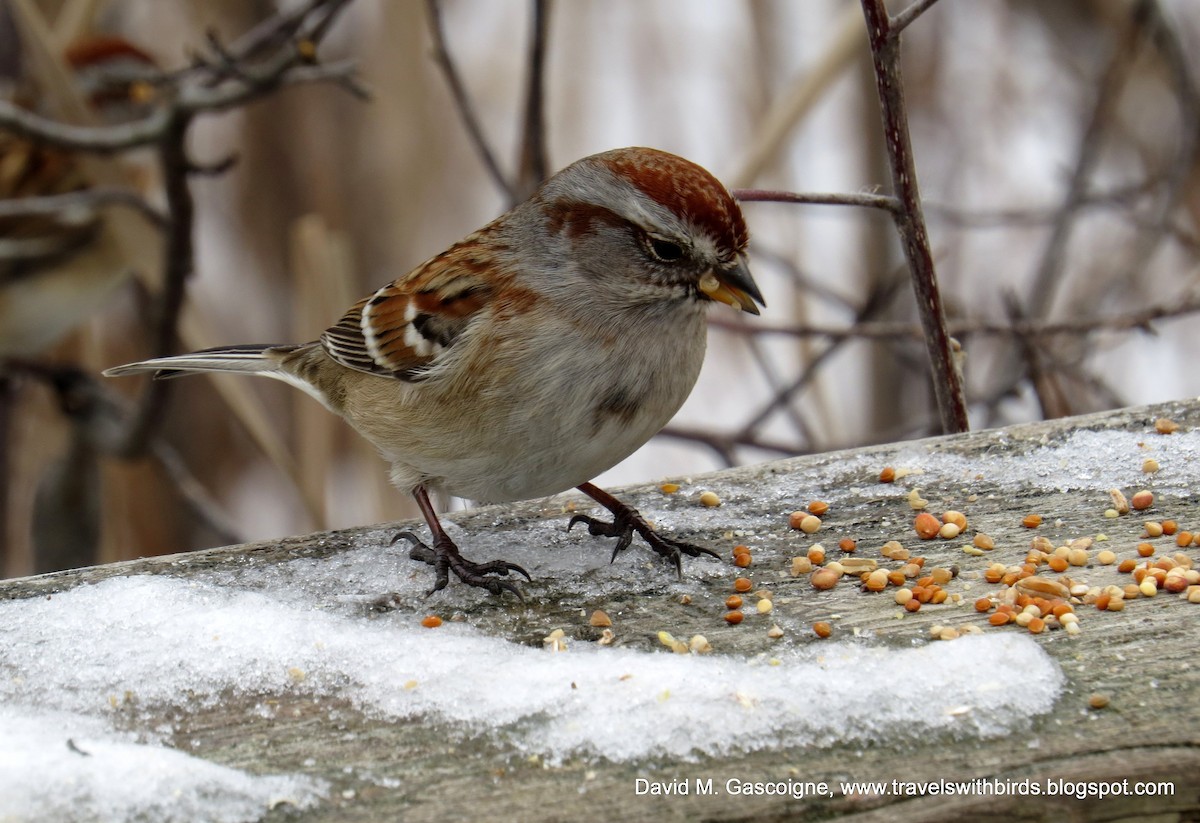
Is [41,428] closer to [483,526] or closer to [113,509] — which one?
[113,509]

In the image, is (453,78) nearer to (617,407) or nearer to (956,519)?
(617,407)

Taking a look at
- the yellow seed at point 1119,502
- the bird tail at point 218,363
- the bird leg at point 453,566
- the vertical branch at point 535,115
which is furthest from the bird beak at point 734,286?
the bird tail at point 218,363

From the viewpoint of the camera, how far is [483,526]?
94.0 inches

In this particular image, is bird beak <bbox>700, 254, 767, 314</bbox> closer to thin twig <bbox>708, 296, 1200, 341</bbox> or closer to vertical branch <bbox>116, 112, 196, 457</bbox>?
thin twig <bbox>708, 296, 1200, 341</bbox>

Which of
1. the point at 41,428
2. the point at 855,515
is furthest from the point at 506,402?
the point at 41,428

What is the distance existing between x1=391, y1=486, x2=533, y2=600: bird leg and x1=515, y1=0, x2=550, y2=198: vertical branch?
988 mm

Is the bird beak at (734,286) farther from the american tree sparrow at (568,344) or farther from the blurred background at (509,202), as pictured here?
the blurred background at (509,202)

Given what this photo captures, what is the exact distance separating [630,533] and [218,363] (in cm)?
112

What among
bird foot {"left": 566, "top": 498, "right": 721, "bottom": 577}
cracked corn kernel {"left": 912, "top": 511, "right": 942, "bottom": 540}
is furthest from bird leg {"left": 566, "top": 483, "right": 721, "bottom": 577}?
cracked corn kernel {"left": 912, "top": 511, "right": 942, "bottom": 540}

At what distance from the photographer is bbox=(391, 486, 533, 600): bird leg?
2.03 metres

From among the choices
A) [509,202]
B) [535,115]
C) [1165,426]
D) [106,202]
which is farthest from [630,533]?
[106,202]

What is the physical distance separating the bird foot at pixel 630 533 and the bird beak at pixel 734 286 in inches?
15.7

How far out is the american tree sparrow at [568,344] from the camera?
2.16 metres

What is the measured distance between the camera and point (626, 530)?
221cm
